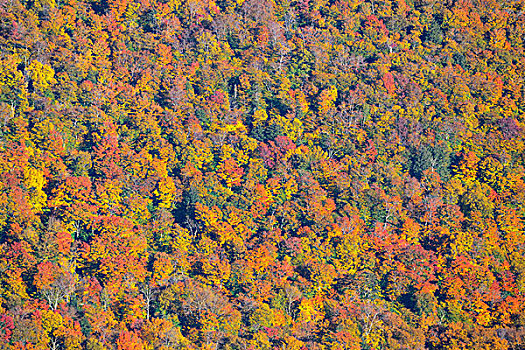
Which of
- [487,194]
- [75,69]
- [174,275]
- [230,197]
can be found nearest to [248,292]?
[174,275]

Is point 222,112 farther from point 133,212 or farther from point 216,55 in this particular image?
point 133,212

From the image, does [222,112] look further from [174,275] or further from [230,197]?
[174,275]

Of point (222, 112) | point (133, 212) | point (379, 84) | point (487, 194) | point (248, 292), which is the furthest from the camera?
point (379, 84)

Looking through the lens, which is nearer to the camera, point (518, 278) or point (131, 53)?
point (518, 278)

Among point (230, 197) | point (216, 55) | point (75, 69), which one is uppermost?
point (216, 55)

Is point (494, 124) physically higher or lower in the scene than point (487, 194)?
higher

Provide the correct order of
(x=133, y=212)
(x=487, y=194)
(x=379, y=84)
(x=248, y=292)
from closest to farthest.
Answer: (x=248, y=292) → (x=133, y=212) → (x=487, y=194) → (x=379, y=84)

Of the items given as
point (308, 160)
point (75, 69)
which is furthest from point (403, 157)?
point (75, 69)
